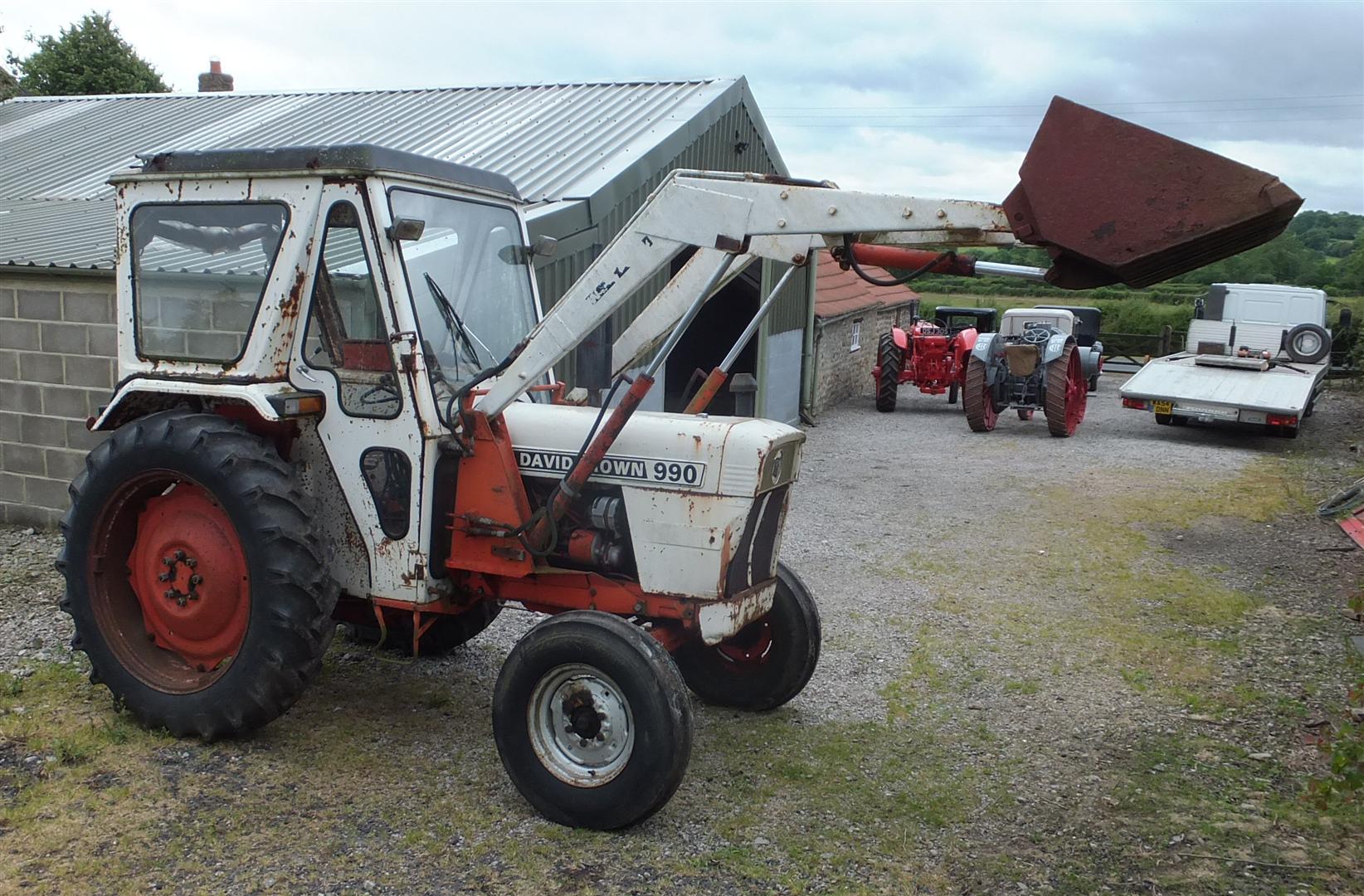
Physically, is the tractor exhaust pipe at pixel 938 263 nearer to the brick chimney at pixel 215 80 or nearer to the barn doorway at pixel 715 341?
the barn doorway at pixel 715 341

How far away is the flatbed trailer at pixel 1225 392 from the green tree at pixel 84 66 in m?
22.2

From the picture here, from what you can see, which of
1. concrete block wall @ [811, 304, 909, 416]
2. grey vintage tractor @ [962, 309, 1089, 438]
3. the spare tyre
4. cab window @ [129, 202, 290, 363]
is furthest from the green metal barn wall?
the spare tyre

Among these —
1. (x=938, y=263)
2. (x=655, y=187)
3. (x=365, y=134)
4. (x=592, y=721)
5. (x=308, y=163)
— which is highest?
(x=365, y=134)

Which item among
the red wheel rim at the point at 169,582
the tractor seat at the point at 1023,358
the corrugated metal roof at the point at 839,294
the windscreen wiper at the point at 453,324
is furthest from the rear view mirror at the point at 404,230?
the tractor seat at the point at 1023,358

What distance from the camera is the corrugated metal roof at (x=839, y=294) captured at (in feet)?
55.5

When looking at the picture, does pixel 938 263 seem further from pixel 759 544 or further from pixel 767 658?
pixel 767 658

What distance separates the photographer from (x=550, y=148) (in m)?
9.54

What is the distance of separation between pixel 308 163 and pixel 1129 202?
294 centimetres

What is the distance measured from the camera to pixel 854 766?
4.63 metres

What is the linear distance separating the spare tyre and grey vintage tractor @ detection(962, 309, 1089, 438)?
131 inches

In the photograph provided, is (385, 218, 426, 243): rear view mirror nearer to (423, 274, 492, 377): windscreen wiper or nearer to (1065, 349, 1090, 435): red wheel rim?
(423, 274, 492, 377): windscreen wiper

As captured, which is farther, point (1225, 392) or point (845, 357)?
point (845, 357)

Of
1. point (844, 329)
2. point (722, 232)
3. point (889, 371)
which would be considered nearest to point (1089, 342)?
point (844, 329)

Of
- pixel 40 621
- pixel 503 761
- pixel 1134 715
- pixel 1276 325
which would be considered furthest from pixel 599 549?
pixel 1276 325
